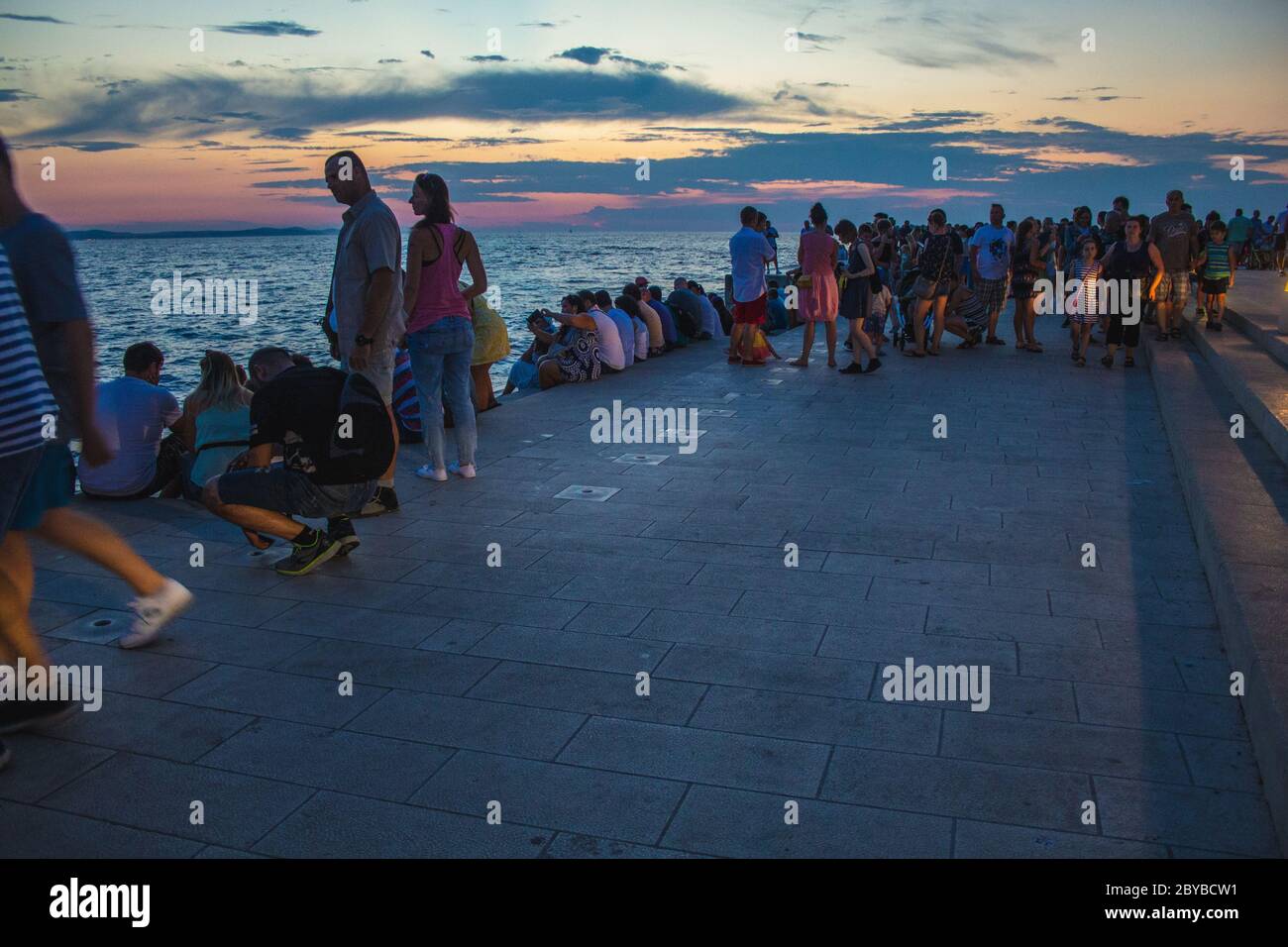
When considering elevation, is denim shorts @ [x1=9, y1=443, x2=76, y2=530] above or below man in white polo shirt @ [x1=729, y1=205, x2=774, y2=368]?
below

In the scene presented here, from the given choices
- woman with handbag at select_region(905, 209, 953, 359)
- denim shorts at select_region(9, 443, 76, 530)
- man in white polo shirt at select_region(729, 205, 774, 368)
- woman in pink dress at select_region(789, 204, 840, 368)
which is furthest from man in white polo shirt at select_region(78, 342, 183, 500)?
woman with handbag at select_region(905, 209, 953, 359)

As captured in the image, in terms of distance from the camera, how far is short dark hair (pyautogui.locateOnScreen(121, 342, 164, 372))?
652cm

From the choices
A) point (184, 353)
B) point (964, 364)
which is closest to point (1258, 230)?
point (964, 364)

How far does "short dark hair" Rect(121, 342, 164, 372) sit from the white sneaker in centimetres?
278

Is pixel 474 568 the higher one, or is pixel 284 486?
pixel 284 486

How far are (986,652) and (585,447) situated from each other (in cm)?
472

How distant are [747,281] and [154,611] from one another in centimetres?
945

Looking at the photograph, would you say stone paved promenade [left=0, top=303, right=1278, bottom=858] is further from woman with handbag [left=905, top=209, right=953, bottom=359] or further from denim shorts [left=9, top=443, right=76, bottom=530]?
woman with handbag [left=905, top=209, right=953, bottom=359]

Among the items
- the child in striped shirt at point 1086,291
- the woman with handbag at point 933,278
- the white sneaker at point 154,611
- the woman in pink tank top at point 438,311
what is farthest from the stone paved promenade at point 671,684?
the woman with handbag at point 933,278

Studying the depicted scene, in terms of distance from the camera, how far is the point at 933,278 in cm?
1312

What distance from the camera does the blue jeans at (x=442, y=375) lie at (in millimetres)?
6836

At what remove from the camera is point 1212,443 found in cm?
712
